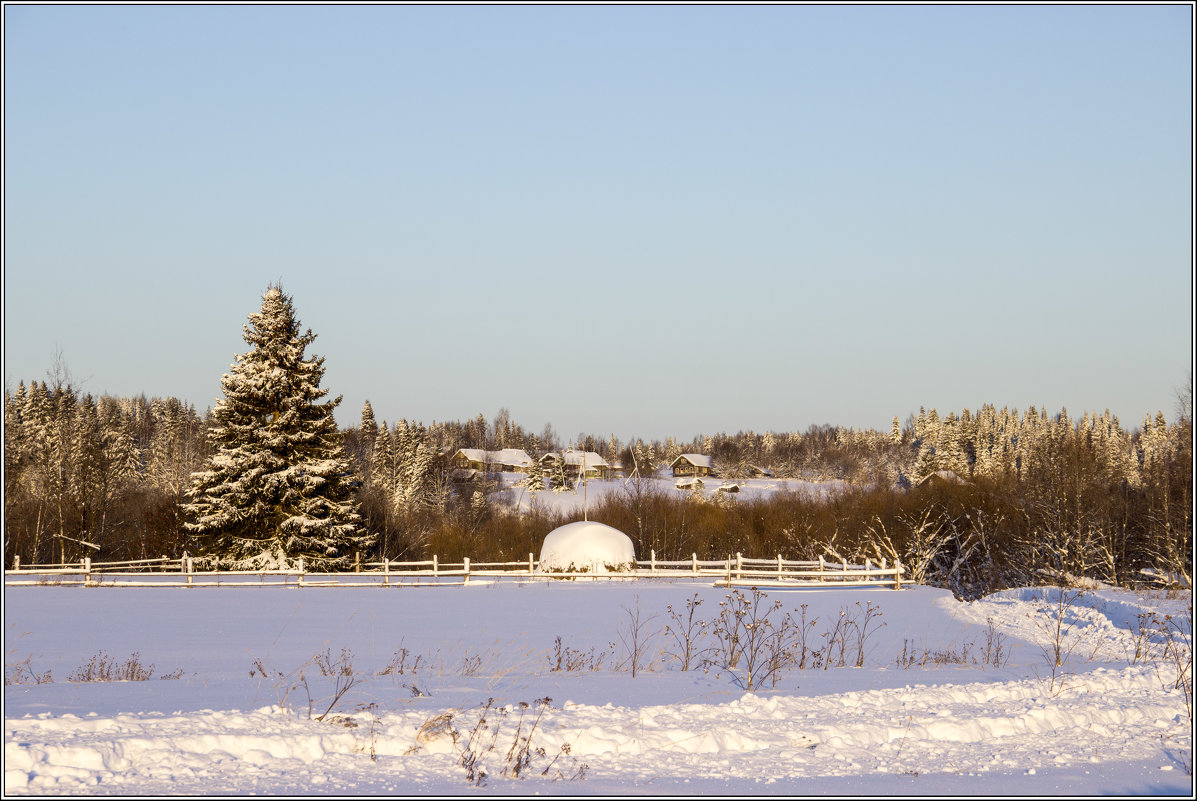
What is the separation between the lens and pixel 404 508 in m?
59.8

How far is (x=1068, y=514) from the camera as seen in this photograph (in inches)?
1585

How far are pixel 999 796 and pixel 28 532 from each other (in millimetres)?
44367

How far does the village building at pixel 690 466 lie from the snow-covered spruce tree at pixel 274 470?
10111 centimetres

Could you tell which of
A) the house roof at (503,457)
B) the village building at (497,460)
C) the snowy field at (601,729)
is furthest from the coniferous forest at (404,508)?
the house roof at (503,457)

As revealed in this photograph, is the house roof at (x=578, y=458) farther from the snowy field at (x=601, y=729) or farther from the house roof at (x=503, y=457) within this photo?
the snowy field at (x=601, y=729)

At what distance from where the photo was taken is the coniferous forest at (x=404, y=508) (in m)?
33.1

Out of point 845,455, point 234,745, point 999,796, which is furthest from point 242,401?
point 845,455

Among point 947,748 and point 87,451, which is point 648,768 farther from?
point 87,451

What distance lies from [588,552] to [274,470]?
1147 cm

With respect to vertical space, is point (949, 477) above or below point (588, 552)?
above

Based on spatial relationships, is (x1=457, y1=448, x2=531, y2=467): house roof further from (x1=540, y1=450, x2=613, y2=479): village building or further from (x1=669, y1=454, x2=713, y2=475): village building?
(x1=669, y1=454, x2=713, y2=475): village building

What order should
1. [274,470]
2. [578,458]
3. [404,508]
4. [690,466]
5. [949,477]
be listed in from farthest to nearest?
[690,466] < [578,458] < [949,477] < [404,508] < [274,470]

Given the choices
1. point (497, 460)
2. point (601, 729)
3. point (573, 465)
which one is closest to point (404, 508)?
point (601, 729)

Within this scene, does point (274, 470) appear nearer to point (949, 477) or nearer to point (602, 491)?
point (949, 477)
